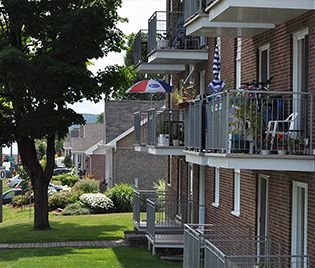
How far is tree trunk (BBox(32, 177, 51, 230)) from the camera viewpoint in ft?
102

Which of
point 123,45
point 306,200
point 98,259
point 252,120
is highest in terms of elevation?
point 123,45

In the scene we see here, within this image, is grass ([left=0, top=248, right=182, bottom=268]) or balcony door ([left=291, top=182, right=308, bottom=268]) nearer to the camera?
balcony door ([left=291, top=182, right=308, bottom=268])

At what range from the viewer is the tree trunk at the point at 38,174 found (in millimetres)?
31125

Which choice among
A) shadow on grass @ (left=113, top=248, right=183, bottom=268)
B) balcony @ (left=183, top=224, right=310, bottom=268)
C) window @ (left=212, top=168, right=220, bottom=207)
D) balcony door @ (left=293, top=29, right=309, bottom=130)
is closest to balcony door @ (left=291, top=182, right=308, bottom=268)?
balcony @ (left=183, top=224, right=310, bottom=268)

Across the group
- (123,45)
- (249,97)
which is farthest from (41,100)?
(249,97)

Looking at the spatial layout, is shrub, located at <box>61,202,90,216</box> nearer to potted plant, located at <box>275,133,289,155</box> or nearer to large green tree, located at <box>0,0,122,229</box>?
large green tree, located at <box>0,0,122,229</box>

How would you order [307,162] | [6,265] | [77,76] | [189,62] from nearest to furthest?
[307,162]
[6,265]
[189,62]
[77,76]

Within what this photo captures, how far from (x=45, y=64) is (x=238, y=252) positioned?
13.3 m

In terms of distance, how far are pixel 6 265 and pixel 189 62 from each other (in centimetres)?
830

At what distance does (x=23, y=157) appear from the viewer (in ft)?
104

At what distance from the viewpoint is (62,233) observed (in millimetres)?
29125

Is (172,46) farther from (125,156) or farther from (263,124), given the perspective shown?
(125,156)

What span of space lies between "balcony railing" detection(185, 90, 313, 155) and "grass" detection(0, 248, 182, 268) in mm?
7629

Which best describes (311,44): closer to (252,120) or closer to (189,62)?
(252,120)
